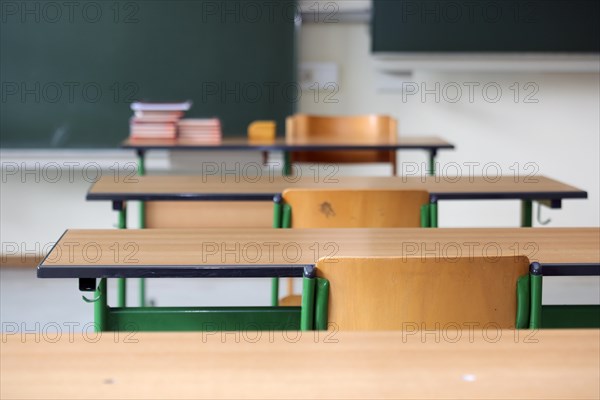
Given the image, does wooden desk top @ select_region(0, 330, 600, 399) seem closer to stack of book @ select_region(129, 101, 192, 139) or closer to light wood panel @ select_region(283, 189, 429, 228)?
light wood panel @ select_region(283, 189, 429, 228)

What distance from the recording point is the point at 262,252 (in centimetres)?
237

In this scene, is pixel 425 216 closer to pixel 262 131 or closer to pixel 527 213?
pixel 527 213

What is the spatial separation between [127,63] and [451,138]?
1885 mm

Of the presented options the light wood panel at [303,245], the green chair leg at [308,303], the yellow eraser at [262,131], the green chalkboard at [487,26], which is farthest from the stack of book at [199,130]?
the green chair leg at [308,303]

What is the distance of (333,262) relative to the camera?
1.90 meters

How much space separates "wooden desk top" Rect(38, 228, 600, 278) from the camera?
2211 millimetres

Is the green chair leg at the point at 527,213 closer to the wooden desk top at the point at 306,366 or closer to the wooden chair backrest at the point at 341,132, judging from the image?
the wooden chair backrest at the point at 341,132

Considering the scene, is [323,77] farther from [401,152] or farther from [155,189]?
[155,189]

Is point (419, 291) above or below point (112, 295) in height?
above

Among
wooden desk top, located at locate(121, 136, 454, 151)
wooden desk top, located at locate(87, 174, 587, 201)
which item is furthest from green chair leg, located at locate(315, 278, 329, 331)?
wooden desk top, located at locate(121, 136, 454, 151)

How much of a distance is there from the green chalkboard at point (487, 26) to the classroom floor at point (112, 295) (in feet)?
4.28

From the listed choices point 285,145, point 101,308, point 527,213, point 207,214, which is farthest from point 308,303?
point 285,145

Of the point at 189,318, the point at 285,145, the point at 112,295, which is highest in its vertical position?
the point at 285,145

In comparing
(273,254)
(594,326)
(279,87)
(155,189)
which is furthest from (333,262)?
(279,87)
